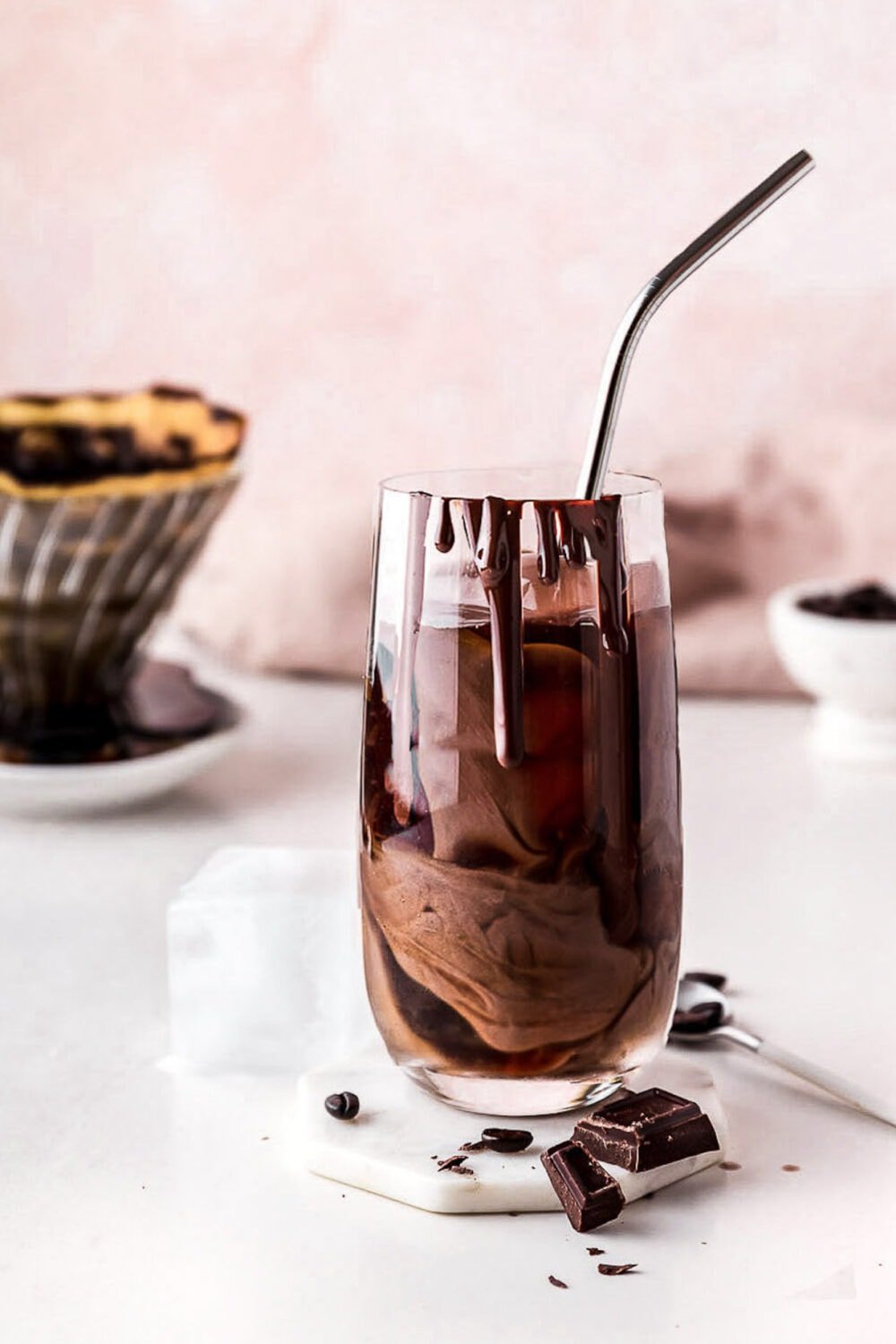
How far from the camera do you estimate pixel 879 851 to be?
111 cm

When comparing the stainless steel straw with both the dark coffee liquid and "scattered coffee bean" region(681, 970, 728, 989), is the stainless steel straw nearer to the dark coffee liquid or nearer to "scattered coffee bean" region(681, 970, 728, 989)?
the dark coffee liquid

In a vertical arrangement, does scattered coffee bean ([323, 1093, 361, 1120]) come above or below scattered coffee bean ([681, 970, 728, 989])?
below

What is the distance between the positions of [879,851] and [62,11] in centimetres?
128

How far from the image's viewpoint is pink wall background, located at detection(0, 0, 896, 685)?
1568 millimetres

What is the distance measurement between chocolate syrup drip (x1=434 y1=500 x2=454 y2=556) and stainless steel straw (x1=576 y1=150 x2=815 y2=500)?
0.05m

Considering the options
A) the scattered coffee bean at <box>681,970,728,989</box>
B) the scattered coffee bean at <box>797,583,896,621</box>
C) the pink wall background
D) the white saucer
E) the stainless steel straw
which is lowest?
the scattered coffee bean at <box>681,970,728,989</box>

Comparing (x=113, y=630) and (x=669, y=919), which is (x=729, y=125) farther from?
(x=669, y=919)

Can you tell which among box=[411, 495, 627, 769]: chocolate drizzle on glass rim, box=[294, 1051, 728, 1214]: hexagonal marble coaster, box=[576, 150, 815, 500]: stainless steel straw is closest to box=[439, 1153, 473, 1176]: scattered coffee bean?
box=[294, 1051, 728, 1214]: hexagonal marble coaster

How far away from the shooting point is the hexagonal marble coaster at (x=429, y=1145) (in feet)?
2.14

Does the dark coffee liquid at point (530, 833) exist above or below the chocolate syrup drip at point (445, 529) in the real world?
below

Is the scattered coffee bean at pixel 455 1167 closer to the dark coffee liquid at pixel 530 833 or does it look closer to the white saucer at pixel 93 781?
the dark coffee liquid at pixel 530 833

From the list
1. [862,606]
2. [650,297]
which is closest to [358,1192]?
[650,297]

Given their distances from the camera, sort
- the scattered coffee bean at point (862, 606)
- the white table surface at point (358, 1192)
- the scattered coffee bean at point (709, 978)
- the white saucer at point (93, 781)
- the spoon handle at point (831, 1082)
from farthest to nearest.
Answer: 1. the scattered coffee bean at point (862, 606)
2. the white saucer at point (93, 781)
3. the scattered coffee bean at point (709, 978)
4. the spoon handle at point (831, 1082)
5. the white table surface at point (358, 1192)

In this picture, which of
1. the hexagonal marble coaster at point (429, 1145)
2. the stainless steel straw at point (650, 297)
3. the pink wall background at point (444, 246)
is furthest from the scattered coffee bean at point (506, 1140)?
the pink wall background at point (444, 246)
